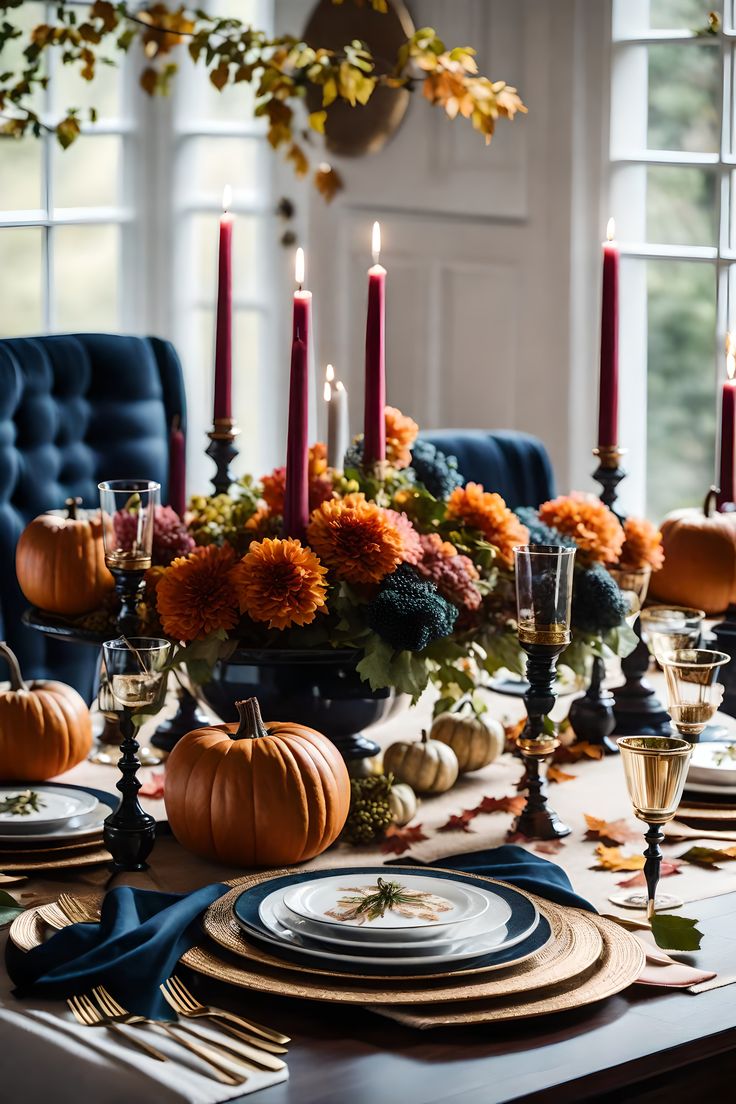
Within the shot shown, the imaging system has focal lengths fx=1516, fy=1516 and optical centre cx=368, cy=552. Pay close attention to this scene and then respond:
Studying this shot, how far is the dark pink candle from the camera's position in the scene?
1.88 metres

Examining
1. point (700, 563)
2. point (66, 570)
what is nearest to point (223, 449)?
point (66, 570)

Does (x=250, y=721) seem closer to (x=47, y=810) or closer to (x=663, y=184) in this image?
(x=47, y=810)

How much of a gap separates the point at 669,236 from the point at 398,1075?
2.96 meters

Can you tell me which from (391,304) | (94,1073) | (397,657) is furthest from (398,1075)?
(391,304)

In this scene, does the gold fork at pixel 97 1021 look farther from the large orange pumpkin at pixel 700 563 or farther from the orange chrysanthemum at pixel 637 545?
the large orange pumpkin at pixel 700 563

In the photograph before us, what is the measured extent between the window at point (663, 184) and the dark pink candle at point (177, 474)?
1.63 meters

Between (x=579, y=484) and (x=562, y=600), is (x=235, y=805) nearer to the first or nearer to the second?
(x=562, y=600)

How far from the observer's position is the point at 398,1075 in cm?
94

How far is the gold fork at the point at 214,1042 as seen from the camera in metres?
0.95

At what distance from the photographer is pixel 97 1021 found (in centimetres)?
101

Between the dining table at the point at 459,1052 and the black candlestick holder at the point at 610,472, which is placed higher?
the black candlestick holder at the point at 610,472

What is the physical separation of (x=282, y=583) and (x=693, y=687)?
0.38m

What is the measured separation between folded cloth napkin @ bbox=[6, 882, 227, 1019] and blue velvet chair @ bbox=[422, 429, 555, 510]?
1623 millimetres

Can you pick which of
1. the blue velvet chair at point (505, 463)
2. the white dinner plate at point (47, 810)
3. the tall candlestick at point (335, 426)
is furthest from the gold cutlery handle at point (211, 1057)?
the blue velvet chair at point (505, 463)
